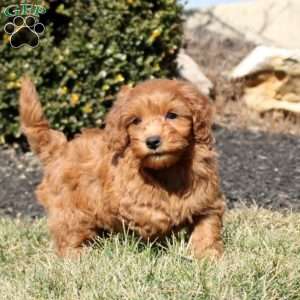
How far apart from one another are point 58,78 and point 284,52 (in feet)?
9.93

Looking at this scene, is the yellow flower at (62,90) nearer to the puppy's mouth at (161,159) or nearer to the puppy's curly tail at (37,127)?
the puppy's curly tail at (37,127)

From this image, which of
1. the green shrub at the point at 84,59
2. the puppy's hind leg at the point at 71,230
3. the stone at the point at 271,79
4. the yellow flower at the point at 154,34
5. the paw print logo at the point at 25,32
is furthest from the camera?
the stone at the point at 271,79

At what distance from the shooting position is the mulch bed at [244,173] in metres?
7.01

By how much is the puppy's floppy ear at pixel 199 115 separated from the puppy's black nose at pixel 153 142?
0.33 metres

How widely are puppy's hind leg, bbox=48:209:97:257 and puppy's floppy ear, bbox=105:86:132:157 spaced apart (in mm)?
518

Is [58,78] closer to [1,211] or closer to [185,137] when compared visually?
[1,211]

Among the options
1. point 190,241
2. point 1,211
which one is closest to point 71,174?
point 190,241

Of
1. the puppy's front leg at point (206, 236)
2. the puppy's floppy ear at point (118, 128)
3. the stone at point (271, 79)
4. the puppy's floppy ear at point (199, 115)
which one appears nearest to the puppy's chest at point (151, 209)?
the puppy's front leg at point (206, 236)

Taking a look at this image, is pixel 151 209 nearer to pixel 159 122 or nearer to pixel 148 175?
pixel 148 175

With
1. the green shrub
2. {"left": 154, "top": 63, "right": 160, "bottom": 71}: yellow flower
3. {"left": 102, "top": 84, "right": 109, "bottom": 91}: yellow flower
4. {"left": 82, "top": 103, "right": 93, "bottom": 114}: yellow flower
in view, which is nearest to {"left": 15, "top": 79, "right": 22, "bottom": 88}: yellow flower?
the green shrub

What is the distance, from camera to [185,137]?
4605 mm

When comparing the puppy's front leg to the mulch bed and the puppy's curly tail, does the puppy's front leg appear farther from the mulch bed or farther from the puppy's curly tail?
the mulch bed

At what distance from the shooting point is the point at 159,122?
178 inches

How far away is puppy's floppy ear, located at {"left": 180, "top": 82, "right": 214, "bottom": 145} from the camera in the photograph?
185 inches
